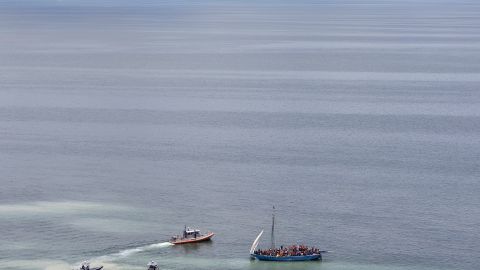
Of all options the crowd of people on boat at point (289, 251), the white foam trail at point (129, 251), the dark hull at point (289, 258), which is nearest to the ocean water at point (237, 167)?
the white foam trail at point (129, 251)

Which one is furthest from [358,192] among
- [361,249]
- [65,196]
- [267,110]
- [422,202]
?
[267,110]

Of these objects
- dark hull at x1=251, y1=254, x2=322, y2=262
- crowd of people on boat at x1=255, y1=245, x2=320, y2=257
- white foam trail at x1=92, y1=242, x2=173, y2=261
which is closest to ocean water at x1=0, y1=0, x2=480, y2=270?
white foam trail at x1=92, y1=242, x2=173, y2=261

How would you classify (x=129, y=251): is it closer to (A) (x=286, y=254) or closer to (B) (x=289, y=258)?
(A) (x=286, y=254)

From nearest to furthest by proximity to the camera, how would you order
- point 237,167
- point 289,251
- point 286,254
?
point 286,254, point 289,251, point 237,167

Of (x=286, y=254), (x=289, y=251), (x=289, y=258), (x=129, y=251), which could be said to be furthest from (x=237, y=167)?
(x=289, y=258)

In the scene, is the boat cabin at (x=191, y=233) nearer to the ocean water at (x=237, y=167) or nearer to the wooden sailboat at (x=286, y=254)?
the ocean water at (x=237, y=167)

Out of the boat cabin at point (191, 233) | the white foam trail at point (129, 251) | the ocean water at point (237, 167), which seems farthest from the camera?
the boat cabin at point (191, 233)

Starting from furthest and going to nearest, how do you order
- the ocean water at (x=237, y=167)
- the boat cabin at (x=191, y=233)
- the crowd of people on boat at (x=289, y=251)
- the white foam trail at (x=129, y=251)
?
the boat cabin at (x=191, y=233) → the ocean water at (x=237, y=167) → the crowd of people on boat at (x=289, y=251) → the white foam trail at (x=129, y=251)

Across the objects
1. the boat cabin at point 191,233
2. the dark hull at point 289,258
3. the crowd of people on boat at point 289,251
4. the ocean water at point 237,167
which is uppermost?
the ocean water at point 237,167

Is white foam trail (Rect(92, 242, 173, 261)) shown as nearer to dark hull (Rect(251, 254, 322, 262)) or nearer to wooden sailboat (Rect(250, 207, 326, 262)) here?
wooden sailboat (Rect(250, 207, 326, 262))

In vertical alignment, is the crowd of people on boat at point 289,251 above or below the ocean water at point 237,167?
below
